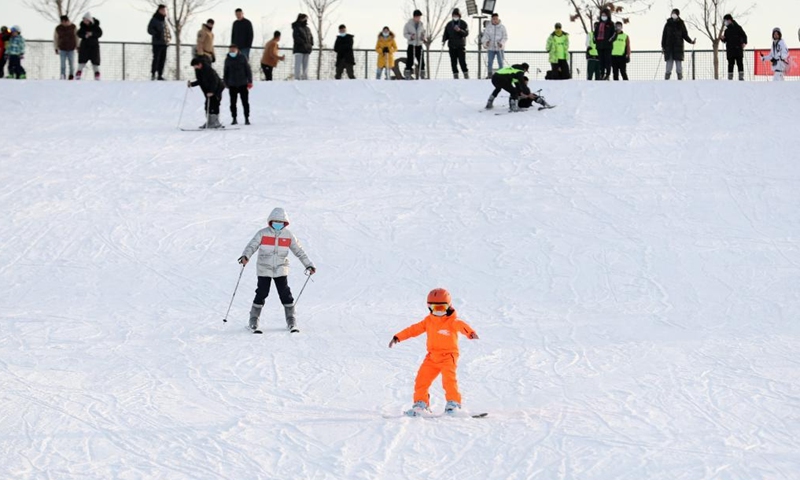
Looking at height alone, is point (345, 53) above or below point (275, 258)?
above

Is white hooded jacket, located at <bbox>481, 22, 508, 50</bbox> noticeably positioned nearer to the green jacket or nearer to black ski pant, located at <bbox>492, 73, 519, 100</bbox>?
the green jacket

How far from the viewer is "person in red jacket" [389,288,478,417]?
8609 millimetres

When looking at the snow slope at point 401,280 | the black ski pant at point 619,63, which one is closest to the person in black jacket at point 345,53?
the snow slope at point 401,280

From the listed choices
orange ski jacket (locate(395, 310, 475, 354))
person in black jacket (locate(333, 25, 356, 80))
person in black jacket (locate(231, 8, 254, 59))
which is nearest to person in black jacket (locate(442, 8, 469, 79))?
person in black jacket (locate(333, 25, 356, 80))

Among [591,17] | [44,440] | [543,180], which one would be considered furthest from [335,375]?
[591,17]

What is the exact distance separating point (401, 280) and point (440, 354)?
591cm

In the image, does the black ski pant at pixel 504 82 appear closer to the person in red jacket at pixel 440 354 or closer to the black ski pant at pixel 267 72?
the black ski pant at pixel 267 72

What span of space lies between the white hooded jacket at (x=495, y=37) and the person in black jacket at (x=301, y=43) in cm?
407

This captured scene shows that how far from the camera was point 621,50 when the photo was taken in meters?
25.8

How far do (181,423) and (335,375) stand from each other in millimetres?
1970

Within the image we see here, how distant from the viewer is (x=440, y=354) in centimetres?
863

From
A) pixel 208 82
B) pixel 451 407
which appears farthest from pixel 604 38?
pixel 451 407

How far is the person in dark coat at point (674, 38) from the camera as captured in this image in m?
25.8

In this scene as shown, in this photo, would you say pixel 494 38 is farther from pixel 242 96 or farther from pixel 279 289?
pixel 279 289
